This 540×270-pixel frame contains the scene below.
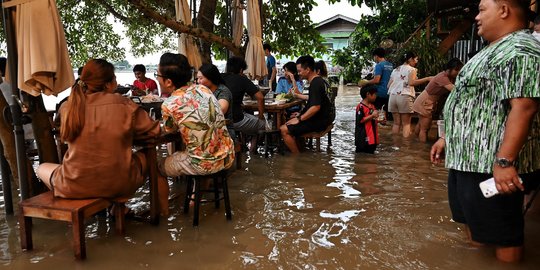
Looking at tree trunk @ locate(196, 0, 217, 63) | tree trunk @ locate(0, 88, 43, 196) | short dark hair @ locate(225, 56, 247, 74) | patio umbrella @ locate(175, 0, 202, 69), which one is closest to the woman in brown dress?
tree trunk @ locate(0, 88, 43, 196)

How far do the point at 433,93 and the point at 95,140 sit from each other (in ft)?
17.7

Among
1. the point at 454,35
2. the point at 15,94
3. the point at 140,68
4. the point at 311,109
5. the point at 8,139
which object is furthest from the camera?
the point at 454,35

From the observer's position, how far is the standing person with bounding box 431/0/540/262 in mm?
2242

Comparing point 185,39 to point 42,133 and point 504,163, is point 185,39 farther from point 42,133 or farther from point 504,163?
point 504,163

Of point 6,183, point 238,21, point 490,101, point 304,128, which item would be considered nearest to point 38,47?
point 6,183

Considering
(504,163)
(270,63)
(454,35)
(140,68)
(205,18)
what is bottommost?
(504,163)

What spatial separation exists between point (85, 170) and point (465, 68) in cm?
251

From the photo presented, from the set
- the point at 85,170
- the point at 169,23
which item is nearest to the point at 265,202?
the point at 85,170

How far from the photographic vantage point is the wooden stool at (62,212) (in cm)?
284

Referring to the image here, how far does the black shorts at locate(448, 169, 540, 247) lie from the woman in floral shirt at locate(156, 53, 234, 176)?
184 centimetres

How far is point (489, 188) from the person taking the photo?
2.33 m

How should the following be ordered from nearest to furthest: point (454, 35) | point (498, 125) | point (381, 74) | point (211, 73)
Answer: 1. point (498, 125)
2. point (211, 73)
3. point (381, 74)
4. point (454, 35)

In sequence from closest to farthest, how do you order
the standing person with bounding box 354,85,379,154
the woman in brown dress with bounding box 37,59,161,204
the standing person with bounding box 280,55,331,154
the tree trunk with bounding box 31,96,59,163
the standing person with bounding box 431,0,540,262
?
the standing person with bounding box 431,0,540,262 < the woman in brown dress with bounding box 37,59,161,204 < the tree trunk with bounding box 31,96,59,163 < the standing person with bounding box 280,55,331,154 < the standing person with bounding box 354,85,379,154

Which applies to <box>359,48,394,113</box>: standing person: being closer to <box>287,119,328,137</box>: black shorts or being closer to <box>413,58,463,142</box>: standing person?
<box>413,58,463,142</box>: standing person
